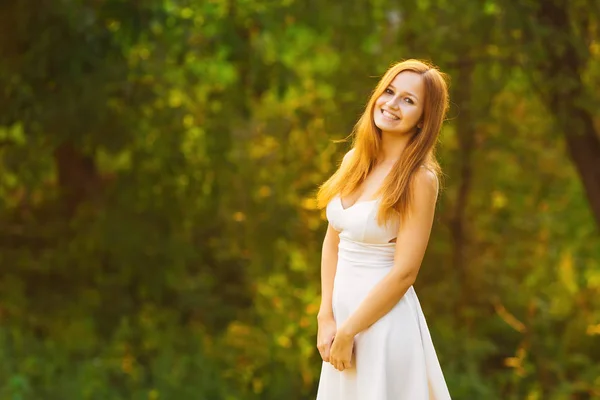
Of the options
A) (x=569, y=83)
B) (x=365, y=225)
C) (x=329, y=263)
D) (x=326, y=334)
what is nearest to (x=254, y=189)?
(x=569, y=83)

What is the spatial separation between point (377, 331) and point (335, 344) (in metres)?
0.14

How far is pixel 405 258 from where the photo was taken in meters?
2.90

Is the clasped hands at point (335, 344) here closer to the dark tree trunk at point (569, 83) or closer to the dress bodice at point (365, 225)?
the dress bodice at point (365, 225)

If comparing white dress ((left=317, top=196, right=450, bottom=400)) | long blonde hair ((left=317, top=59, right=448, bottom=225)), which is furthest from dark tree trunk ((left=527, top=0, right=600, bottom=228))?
white dress ((left=317, top=196, right=450, bottom=400))

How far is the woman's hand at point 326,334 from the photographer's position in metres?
3.05

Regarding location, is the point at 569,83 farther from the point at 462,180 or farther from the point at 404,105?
the point at 404,105

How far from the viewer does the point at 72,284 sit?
827 centimetres

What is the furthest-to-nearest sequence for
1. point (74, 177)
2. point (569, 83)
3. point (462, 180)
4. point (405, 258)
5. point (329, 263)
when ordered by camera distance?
1. point (74, 177)
2. point (462, 180)
3. point (569, 83)
4. point (329, 263)
5. point (405, 258)

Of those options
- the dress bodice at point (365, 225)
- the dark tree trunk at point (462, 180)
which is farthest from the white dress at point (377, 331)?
the dark tree trunk at point (462, 180)

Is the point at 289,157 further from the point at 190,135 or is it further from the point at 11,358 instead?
the point at 11,358

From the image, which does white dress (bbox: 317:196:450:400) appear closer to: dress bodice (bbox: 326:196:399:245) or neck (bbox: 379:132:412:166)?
dress bodice (bbox: 326:196:399:245)

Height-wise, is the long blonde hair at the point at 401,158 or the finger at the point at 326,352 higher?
the long blonde hair at the point at 401,158

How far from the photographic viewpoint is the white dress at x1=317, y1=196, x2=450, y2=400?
2.95 metres

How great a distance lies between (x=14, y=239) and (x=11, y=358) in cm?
193
